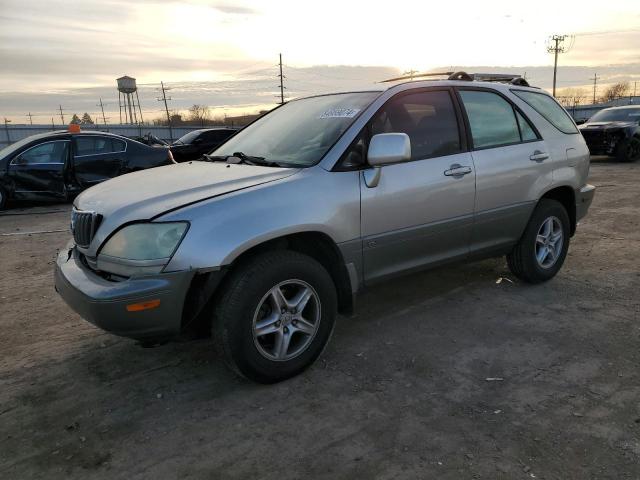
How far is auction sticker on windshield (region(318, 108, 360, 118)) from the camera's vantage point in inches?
145

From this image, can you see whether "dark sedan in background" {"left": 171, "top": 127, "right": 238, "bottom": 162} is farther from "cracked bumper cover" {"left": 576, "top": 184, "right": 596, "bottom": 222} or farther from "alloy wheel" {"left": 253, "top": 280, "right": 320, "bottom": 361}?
"alloy wheel" {"left": 253, "top": 280, "right": 320, "bottom": 361}

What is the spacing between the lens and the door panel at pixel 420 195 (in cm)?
357

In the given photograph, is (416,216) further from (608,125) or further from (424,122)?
(608,125)

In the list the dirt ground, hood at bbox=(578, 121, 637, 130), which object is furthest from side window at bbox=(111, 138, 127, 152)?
hood at bbox=(578, 121, 637, 130)

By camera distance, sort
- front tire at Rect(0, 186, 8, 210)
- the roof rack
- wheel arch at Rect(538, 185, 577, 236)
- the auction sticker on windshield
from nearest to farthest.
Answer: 1. the auction sticker on windshield
2. the roof rack
3. wheel arch at Rect(538, 185, 577, 236)
4. front tire at Rect(0, 186, 8, 210)

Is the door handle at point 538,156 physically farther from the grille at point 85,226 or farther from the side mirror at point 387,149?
the grille at point 85,226

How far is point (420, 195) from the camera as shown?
3.75 meters

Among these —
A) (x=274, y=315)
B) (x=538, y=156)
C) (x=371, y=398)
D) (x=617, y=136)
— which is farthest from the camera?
(x=617, y=136)

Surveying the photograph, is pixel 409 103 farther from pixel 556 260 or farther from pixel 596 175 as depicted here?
pixel 596 175

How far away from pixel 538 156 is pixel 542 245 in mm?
842

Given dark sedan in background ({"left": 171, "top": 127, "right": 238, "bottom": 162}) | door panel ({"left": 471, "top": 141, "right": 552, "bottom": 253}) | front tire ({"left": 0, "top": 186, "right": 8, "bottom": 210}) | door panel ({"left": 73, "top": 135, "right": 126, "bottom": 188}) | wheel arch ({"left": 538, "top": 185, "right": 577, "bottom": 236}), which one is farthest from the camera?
dark sedan in background ({"left": 171, "top": 127, "right": 238, "bottom": 162})

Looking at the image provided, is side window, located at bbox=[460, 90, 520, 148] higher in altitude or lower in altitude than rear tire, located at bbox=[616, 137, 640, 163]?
higher

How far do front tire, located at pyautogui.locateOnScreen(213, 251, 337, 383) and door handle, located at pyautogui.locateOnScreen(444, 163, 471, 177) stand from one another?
1305 millimetres

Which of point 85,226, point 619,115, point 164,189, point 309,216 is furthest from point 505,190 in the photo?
point 619,115
